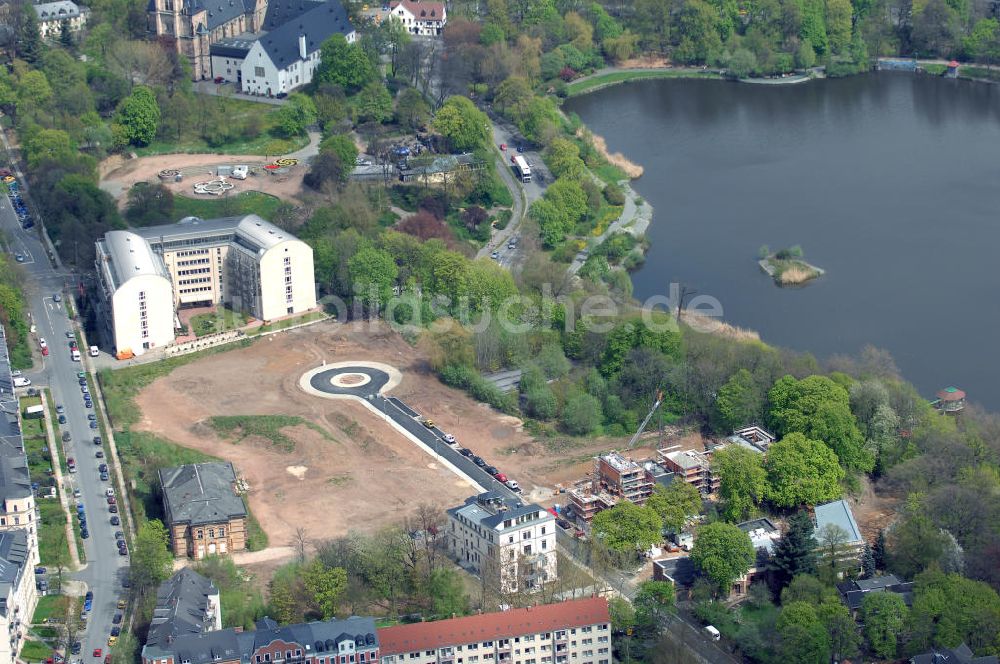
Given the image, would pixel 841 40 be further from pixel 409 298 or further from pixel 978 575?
pixel 978 575

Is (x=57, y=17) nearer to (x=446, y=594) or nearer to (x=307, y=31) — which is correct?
(x=307, y=31)

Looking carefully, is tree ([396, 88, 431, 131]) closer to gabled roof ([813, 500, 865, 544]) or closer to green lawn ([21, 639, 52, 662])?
gabled roof ([813, 500, 865, 544])

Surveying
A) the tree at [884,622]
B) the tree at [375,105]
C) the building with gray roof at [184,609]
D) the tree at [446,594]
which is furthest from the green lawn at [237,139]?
the tree at [884,622]

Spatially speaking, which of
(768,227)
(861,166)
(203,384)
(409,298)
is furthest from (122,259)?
(861,166)

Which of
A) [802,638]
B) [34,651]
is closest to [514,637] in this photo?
[802,638]

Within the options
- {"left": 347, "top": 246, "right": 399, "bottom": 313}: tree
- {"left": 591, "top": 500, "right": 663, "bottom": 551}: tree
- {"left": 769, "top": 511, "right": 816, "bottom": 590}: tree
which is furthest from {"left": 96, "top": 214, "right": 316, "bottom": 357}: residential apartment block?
{"left": 769, "top": 511, "right": 816, "bottom": 590}: tree
